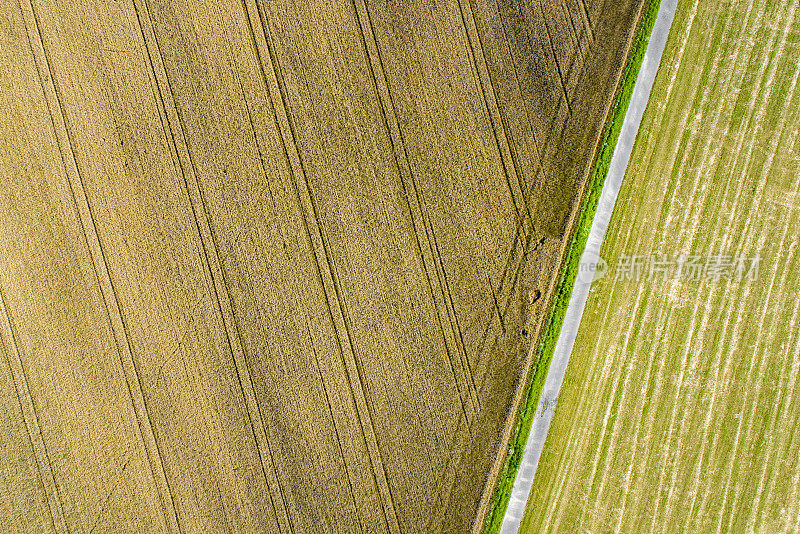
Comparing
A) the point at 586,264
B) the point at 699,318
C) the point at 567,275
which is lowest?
the point at 699,318

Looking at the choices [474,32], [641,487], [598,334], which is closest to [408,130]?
[474,32]

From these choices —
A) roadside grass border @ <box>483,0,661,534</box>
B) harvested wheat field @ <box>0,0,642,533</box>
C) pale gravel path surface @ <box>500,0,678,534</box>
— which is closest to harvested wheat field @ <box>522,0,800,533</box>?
pale gravel path surface @ <box>500,0,678,534</box>

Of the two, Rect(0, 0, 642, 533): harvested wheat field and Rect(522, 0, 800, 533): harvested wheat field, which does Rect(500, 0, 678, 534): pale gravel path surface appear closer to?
Rect(522, 0, 800, 533): harvested wheat field

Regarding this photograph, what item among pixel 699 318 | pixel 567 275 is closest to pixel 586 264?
pixel 567 275

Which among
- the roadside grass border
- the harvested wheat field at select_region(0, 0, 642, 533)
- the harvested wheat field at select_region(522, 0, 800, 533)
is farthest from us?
the harvested wheat field at select_region(522, 0, 800, 533)

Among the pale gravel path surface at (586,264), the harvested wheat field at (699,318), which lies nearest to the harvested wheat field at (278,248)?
the pale gravel path surface at (586,264)

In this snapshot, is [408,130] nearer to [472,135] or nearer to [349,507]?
[472,135]

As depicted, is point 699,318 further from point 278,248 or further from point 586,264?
point 278,248
